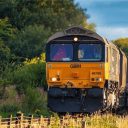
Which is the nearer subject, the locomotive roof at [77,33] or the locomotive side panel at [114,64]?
the locomotive roof at [77,33]

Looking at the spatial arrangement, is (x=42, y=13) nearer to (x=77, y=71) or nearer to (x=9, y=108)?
(x=9, y=108)

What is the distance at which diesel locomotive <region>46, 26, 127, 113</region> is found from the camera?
93.2 ft

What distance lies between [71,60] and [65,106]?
2072 mm

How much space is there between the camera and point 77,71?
94.2ft

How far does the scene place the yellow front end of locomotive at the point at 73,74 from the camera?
1123 inches

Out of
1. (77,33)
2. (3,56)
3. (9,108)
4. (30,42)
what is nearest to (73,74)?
(77,33)

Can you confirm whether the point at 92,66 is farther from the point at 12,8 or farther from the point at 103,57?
the point at 12,8

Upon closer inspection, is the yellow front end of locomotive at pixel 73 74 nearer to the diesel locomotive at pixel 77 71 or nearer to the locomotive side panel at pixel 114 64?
the diesel locomotive at pixel 77 71

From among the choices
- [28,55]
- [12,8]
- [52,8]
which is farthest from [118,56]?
[52,8]

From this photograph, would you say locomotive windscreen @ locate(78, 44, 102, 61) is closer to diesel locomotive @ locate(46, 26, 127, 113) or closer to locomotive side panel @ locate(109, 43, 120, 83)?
diesel locomotive @ locate(46, 26, 127, 113)

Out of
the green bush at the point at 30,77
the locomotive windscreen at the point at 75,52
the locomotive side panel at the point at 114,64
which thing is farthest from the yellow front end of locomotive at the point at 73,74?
the green bush at the point at 30,77

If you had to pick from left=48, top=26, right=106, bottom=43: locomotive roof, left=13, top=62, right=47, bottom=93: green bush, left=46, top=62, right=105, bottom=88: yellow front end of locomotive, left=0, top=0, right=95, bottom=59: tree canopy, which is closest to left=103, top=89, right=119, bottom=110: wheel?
left=46, top=62, right=105, bottom=88: yellow front end of locomotive

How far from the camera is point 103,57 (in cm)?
2828

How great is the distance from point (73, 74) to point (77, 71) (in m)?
0.22
